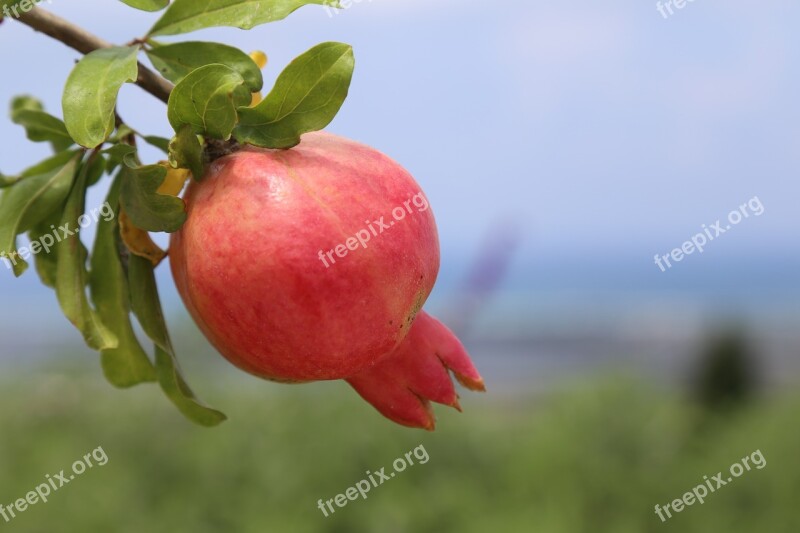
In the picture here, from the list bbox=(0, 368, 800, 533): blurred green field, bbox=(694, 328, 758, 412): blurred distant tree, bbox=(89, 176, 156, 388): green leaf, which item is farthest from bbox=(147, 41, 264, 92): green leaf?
bbox=(694, 328, 758, 412): blurred distant tree

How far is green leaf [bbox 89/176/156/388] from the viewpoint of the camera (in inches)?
37.4

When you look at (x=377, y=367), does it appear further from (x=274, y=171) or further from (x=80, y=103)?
(x=80, y=103)

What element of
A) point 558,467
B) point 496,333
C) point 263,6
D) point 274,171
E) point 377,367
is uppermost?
point 263,6

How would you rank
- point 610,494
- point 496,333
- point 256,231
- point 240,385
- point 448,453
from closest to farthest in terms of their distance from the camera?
point 256,231, point 610,494, point 448,453, point 240,385, point 496,333

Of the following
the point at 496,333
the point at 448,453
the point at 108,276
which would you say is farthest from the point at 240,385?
the point at 496,333

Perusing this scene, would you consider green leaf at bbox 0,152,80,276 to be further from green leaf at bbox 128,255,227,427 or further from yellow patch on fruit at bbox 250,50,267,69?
yellow patch on fruit at bbox 250,50,267,69

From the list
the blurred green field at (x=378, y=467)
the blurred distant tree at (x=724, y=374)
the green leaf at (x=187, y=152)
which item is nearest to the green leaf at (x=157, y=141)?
the green leaf at (x=187, y=152)

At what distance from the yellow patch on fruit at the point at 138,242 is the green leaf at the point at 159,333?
0.06ft

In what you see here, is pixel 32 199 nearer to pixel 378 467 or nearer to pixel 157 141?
pixel 157 141

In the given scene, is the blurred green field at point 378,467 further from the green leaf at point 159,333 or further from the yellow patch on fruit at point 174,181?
the yellow patch on fruit at point 174,181

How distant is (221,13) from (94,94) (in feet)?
0.56

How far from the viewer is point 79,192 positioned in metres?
0.94

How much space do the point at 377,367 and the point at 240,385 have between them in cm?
664

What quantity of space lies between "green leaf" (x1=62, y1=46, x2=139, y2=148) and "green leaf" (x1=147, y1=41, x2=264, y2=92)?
65mm
